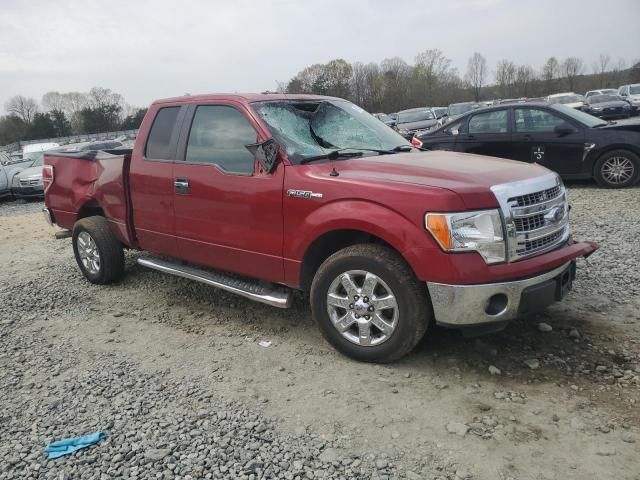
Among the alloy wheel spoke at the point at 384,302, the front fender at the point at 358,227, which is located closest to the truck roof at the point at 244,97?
the front fender at the point at 358,227

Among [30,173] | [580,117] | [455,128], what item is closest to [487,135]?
[455,128]

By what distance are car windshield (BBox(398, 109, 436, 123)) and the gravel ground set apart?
62.8ft

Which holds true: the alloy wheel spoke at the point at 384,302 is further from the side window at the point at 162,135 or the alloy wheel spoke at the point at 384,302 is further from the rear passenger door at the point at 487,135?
the rear passenger door at the point at 487,135

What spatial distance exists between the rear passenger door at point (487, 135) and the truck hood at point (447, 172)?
5916mm

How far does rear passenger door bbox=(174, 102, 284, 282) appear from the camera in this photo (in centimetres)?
407

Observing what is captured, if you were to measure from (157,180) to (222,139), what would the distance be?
85 cm

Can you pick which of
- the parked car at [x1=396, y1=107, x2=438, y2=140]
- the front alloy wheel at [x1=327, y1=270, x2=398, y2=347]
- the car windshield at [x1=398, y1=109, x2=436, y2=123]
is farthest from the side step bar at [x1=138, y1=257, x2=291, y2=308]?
the car windshield at [x1=398, y1=109, x2=436, y2=123]

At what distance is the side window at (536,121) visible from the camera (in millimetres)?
9258

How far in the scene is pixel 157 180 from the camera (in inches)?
193

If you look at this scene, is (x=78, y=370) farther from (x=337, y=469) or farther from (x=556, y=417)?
(x=556, y=417)

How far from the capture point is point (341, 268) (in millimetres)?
3645

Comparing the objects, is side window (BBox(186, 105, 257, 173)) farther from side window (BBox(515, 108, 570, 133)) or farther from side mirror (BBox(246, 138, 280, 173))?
side window (BBox(515, 108, 570, 133))

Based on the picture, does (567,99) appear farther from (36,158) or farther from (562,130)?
(36,158)

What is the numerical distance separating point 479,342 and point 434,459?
56.4 inches
